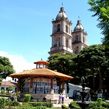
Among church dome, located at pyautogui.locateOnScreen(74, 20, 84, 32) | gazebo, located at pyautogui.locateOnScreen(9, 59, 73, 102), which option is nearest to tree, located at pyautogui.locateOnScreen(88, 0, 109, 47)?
gazebo, located at pyautogui.locateOnScreen(9, 59, 73, 102)

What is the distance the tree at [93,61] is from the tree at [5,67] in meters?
20.1

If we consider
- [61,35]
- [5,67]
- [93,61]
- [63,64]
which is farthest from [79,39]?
[93,61]

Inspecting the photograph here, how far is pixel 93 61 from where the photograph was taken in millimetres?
33844

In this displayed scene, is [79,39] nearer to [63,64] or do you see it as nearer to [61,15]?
[61,15]

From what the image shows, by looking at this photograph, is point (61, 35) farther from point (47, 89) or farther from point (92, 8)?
point (92, 8)

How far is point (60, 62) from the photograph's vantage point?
43.6 metres

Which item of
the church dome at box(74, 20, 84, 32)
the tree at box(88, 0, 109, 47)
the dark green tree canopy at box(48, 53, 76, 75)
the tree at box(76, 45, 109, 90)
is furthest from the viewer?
the church dome at box(74, 20, 84, 32)

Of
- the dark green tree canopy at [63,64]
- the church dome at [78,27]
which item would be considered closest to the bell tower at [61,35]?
the church dome at [78,27]

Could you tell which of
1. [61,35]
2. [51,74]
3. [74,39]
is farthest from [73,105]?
[74,39]

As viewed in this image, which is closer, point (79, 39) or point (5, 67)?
point (5, 67)

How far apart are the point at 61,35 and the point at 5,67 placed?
24.2 meters

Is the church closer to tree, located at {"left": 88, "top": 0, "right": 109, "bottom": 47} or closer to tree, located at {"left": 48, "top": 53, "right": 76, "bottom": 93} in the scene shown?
tree, located at {"left": 48, "top": 53, "right": 76, "bottom": 93}

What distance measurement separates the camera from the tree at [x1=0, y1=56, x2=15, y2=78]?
45291mm

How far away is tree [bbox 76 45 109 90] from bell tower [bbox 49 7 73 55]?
884 inches
